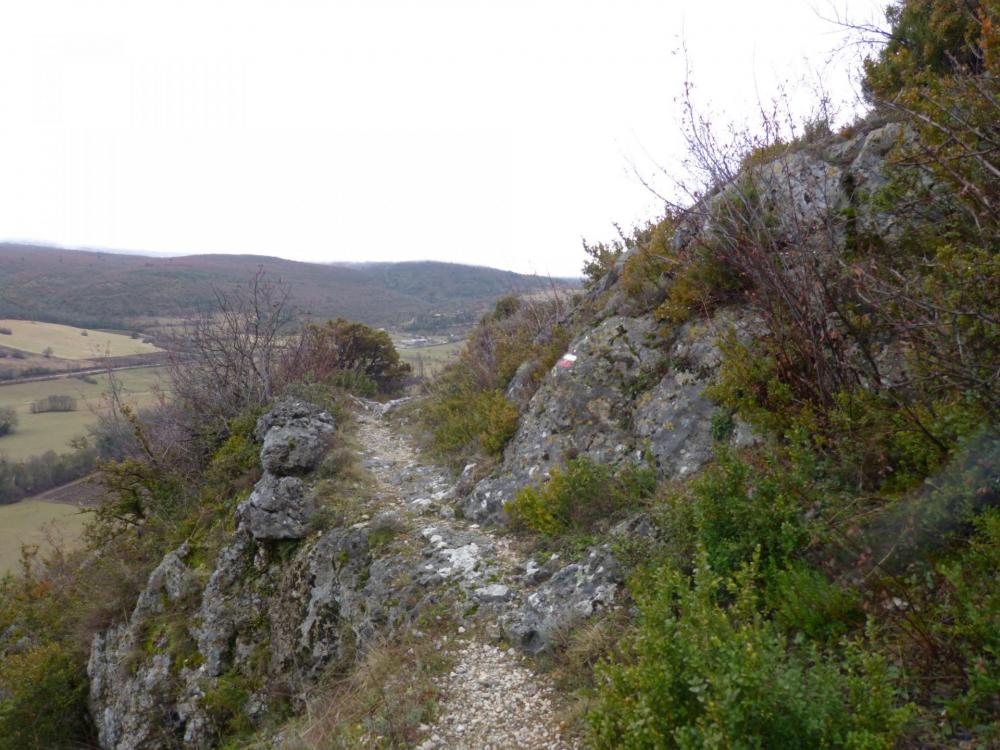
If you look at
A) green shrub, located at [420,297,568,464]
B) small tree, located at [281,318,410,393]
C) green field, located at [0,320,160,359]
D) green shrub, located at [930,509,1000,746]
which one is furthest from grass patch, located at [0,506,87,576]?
green field, located at [0,320,160,359]

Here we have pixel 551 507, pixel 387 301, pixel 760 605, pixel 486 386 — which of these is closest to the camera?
pixel 760 605

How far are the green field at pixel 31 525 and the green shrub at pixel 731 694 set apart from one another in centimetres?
1975

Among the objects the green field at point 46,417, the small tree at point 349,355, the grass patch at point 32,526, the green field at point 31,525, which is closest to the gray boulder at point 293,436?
the small tree at point 349,355

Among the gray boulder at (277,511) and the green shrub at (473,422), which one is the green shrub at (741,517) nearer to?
the green shrub at (473,422)

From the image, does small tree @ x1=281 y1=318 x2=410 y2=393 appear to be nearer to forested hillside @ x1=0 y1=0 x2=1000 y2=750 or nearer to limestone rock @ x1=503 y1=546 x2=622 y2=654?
A: forested hillside @ x1=0 y1=0 x2=1000 y2=750

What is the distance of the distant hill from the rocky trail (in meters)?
40.4

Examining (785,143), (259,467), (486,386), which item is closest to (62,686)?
(259,467)

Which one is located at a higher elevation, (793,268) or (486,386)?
(793,268)

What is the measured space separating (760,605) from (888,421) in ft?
4.65

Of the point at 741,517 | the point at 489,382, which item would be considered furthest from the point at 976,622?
the point at 489,382

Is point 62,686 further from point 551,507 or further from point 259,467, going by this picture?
point 551,507

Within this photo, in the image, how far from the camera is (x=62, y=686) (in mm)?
8953

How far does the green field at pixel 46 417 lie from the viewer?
33.0 meters

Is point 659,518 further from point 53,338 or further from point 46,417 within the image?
point 53,338
